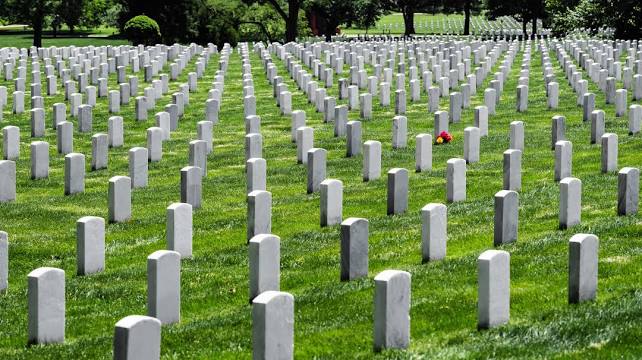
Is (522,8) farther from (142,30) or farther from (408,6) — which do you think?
(142,30)

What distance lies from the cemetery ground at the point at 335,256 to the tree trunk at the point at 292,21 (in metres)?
37.9

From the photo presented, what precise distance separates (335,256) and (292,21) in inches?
1925

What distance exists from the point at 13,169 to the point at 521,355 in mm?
9227

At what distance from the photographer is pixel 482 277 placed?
9.91 meters

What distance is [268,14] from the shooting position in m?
65.3

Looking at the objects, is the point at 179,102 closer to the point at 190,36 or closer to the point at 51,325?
the point at 51,325

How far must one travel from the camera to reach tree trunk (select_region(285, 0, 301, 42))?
6066cm

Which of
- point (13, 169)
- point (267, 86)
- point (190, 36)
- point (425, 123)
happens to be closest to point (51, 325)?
point (13, 169)

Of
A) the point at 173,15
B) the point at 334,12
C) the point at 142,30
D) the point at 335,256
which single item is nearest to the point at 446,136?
the point at 335,256

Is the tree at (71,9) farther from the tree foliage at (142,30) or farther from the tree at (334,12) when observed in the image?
the tree foliage at (142,30)

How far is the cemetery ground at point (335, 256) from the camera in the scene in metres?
9.91

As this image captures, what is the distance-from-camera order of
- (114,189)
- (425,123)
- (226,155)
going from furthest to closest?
(425,123) → (226,155) → (114,189)

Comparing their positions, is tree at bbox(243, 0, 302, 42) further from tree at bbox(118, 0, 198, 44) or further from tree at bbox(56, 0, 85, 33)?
tree at bbox(56, 0, 85, 33)

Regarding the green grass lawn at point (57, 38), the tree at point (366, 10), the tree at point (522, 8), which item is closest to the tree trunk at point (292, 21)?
the green grass lawn at point (57, 38)
